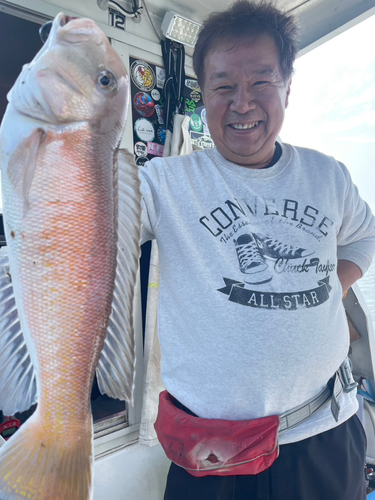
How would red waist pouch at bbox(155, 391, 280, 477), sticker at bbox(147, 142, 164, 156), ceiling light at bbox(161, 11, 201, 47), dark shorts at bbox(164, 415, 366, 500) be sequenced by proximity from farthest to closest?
1. sticker at bbox(147, 142, 164, 156)
2. ceiling light at bbox(161, 11, 201, 47)
3. dark shorts at bbox(164, 415, 366, 500)
4. red waist pouch at bbox(155, 391, 280, 477)

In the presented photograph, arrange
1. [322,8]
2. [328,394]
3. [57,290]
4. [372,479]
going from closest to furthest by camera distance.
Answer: [57,290], [328,394], [372,479], [322,8]

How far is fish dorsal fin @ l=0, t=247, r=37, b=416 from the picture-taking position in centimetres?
75

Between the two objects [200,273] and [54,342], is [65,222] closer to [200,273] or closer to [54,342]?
[54,342]

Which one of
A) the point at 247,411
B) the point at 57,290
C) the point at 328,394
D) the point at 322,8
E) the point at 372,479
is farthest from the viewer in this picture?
the point at 322,8

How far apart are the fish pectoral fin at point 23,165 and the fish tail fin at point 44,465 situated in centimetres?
50

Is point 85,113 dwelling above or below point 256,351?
above

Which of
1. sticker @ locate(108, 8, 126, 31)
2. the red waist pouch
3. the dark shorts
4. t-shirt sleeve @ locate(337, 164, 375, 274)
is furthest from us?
sticker @ locate(108, 8, 126, 31)

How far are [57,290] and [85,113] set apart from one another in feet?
1.33

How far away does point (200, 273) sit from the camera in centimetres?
125

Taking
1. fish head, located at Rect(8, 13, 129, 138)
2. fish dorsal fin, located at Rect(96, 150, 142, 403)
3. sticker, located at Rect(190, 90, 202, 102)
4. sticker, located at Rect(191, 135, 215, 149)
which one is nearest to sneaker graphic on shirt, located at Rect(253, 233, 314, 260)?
fish dorsal fin, located at Rect(96, 150, 142, 403)

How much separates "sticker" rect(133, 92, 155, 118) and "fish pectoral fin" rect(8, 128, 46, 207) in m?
2.27

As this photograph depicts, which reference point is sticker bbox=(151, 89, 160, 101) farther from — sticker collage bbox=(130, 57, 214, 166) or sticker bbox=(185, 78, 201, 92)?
sticker bbox=(185, 78, 201, 92)

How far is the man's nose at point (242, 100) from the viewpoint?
1.40 meters

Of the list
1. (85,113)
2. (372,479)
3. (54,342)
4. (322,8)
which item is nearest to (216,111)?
(85,113)
